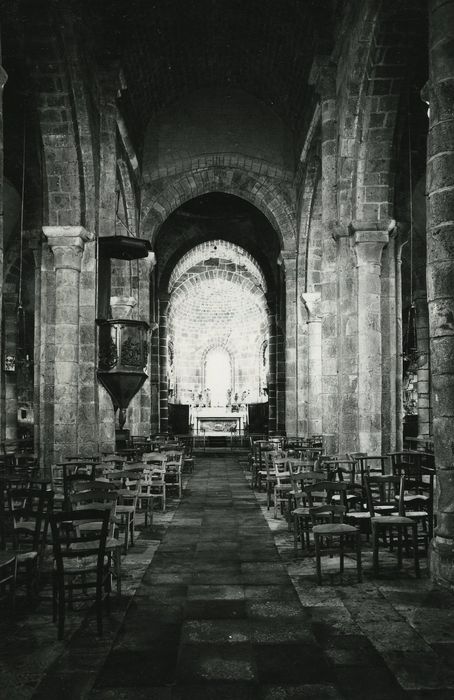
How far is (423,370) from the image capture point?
18.1m

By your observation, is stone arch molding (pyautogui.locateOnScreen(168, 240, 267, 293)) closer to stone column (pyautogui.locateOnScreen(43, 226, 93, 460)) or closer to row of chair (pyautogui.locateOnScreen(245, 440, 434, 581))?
stone column (pyautogui.locateOnScreen(43, 226, 93, 460))

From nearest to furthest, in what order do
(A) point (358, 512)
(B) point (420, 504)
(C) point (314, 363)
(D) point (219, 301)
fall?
1. (A) point (358, 512)
2. (B) point (420, 504)
3. (C) point (314, 363)
4. (D) point (219, 301)

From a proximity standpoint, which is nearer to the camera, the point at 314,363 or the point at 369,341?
the point at 369,341

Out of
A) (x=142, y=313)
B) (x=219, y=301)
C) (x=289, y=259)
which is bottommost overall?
(x=142, y=313)

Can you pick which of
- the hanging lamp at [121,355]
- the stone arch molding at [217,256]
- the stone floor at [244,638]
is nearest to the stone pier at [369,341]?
the hanging lamp at [121,355]

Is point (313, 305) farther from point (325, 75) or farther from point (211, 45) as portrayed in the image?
point (211, 45)

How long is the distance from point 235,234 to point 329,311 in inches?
512

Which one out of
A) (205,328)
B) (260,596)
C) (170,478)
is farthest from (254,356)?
(260,596)

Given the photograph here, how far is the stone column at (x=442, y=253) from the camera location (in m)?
5.75

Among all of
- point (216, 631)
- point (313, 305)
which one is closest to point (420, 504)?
point (216, 631)

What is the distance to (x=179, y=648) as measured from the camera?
415cm

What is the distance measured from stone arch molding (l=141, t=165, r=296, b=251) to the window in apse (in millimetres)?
13225

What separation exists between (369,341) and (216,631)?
6.80 meters

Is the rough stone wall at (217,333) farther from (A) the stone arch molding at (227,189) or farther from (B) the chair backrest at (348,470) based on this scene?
(B) the chair backrest at (348,470)
